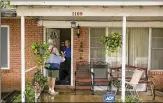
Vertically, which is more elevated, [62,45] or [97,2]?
[97,2]

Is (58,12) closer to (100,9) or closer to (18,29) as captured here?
(100,9)

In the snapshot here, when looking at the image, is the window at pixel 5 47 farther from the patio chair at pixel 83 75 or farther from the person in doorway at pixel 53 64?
the patio chair at pixel 83 75

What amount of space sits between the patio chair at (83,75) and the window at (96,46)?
1.41ft

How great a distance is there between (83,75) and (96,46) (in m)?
1.21

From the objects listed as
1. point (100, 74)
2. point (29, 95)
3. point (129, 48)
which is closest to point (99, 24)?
point (129, 48)

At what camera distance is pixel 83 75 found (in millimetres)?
11875

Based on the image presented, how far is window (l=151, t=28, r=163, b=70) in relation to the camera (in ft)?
40.1

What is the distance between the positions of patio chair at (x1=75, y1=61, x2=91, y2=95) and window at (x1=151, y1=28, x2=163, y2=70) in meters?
2.37

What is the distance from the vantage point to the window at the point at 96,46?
12305 mm

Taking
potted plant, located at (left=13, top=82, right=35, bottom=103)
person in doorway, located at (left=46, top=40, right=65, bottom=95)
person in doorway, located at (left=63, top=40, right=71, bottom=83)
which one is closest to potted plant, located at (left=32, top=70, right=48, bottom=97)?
potted plant, located at (left=13, top=82, right=35, bottom=103)

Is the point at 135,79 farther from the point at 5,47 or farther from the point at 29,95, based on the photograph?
the point at 5,47

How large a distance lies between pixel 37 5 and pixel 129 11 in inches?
98.2

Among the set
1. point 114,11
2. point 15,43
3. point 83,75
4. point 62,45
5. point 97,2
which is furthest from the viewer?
point 62,45

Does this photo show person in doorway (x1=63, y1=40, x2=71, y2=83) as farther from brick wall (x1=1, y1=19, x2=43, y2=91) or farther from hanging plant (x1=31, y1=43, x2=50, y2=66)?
hanging plant (x1=31, y1=43, x2=50, y2=66)
